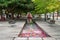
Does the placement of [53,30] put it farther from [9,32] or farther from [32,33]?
[9,32]

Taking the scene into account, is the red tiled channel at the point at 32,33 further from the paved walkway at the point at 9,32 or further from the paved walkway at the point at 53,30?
the paved walkway at the point at 9,32

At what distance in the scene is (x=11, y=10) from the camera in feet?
157

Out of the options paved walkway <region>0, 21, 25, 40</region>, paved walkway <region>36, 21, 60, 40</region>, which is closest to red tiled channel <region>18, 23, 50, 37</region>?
paved walkway <region>36, 21, 60, 40</region>

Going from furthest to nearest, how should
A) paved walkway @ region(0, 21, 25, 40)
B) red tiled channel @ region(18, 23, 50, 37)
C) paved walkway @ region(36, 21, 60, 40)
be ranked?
red tiled channel @ region(18, 23, 50, 37) < paved walkway @ region(36, 21, 60, 40) < paved walkway @ region(0, 21, 25, 40)

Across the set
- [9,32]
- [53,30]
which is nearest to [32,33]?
[53,30]

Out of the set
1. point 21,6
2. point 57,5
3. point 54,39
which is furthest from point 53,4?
point 21,6

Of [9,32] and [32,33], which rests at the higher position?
[9,32]

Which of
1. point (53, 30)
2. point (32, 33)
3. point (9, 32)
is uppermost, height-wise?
point (9, 32)

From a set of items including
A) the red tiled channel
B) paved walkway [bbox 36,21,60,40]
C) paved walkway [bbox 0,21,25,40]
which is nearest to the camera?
paved walkway [bbox 0,21,25,40]

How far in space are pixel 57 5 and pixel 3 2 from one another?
19.9m

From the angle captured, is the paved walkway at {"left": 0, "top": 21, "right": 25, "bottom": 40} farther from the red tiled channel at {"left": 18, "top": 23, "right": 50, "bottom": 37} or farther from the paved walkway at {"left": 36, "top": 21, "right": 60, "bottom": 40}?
the paved walkway at {"left": 36, "top": 21, "right": 60, "bottom": 40}

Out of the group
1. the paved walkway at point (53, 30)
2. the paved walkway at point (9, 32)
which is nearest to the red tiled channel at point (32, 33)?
the paved walkway at point (53, 30)

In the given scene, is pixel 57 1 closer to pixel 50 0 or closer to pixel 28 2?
pixel 50 0

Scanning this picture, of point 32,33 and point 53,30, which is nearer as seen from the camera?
point 32,33
